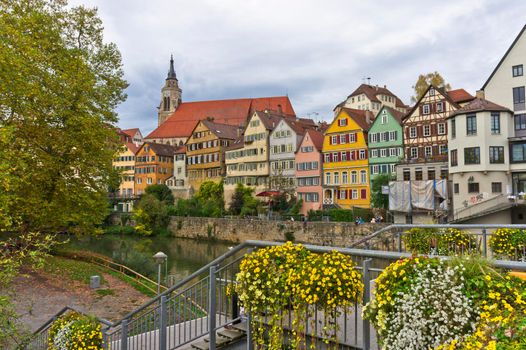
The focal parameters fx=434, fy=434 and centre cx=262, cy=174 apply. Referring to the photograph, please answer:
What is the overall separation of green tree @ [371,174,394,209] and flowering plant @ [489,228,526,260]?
37.3 metres

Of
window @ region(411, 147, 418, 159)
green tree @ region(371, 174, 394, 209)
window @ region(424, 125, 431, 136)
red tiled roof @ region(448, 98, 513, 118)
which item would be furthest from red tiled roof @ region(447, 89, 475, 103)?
green tree @ region(371, 174, 394, 209)

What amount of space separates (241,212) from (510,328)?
5400 cm

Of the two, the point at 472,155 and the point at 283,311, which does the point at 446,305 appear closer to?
the point at 283,311

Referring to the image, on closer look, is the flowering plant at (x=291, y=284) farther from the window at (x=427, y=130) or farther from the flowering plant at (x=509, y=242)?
the window at (x=427, y=130)

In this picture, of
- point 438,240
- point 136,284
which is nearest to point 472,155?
point 136,284

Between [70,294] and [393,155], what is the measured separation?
119 feet

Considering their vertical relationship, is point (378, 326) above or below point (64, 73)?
below

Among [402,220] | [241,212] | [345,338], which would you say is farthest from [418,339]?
[241,212]

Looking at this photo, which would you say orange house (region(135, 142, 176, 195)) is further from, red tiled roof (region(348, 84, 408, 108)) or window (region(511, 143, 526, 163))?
window (region(511, 143, 526, 163))

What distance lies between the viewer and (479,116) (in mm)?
35688

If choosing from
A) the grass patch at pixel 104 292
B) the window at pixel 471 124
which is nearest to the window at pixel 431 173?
the window at pixel 471 124

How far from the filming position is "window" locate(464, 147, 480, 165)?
35.8 meters

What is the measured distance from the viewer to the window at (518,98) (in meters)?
36.0

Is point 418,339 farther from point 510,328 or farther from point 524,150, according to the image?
point 524,150
